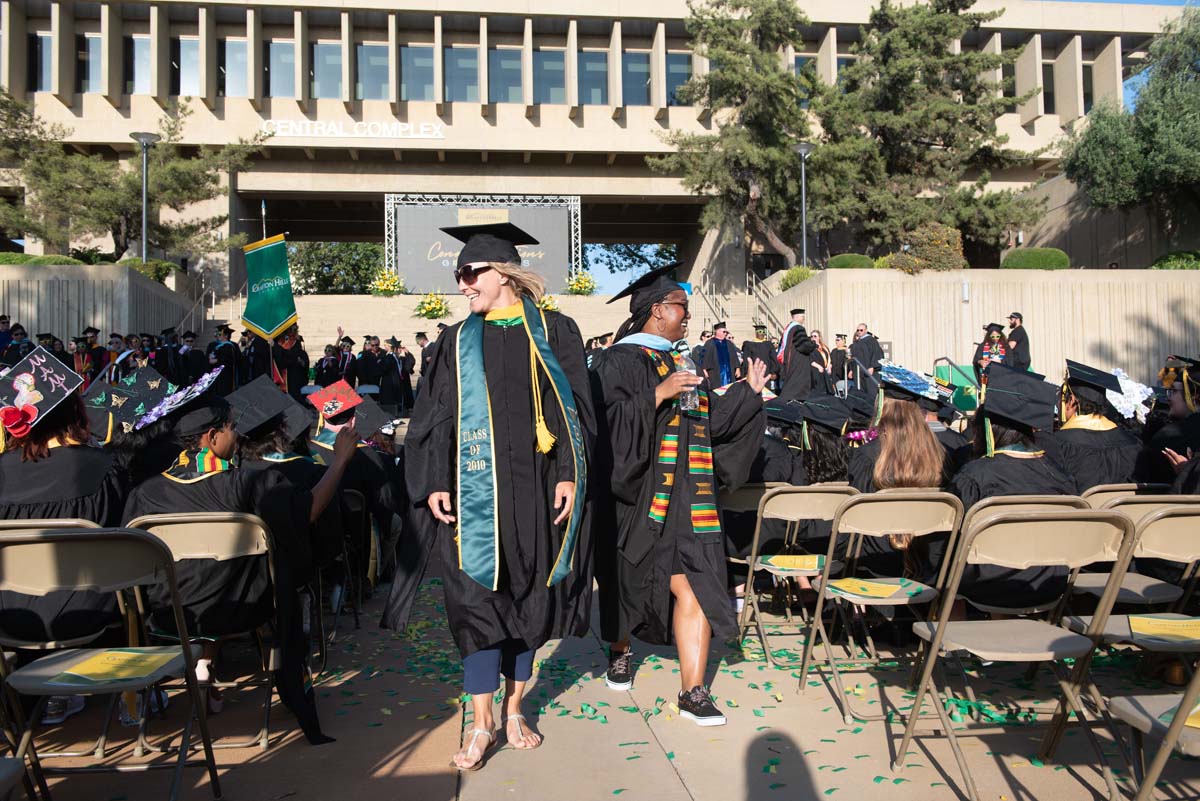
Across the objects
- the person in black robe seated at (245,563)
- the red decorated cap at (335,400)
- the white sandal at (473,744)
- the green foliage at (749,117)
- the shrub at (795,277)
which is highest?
the green foliage at (749,117)

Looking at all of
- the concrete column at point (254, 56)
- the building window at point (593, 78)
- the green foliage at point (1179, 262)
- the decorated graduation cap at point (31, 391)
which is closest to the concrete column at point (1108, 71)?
the green foliage at point (1179, 262)

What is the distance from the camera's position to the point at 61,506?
3.70 meters

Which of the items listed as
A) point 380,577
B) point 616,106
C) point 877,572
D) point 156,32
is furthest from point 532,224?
point 877,572

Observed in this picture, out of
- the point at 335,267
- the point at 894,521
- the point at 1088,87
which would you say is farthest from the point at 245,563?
the point at 335,267

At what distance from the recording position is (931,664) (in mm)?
3141

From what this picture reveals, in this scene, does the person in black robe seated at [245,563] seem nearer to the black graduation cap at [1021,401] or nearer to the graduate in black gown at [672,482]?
the graduate in black gown at [672,482]

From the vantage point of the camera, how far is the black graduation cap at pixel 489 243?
3637 mm

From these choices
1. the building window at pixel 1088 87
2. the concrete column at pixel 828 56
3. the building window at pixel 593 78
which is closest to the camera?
the concrete column at pixel 828 56

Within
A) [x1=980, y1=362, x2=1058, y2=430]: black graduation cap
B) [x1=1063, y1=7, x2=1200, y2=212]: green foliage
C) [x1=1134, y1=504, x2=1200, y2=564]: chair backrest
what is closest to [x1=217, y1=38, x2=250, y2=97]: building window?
[x1=1063, y1=7, x2=1200, y2=212]: green foliage

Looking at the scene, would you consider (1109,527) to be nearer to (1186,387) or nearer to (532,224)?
(1186,387)

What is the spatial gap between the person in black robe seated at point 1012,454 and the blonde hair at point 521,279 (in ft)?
7.03

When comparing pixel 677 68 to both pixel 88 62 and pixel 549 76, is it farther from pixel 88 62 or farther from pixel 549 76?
pixel 88 62

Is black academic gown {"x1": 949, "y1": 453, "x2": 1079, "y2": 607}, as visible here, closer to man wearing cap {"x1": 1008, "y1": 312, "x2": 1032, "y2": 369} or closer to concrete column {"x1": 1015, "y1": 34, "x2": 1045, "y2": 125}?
man wearing cap {"x1": 1008, "y1": 312, "x2": 1032, "y2": 369}

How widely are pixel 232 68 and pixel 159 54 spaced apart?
93.6 inches
